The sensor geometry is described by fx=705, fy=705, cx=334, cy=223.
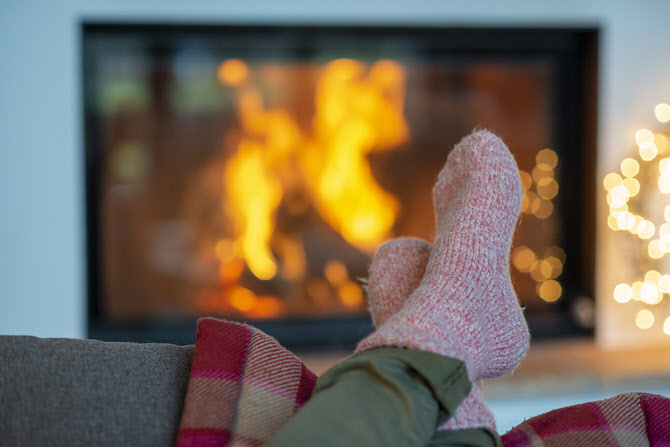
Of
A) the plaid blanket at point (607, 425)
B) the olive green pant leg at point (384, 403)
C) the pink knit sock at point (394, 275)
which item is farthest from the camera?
the pink knit sock at point (394, 275)

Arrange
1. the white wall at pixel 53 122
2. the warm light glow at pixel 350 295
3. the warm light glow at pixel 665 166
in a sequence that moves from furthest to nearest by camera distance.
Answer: the warm light glow at pixel 350 295 → the warm light glow at pixel 665 166 → the white wall at pixel 53 122

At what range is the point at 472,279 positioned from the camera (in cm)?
80

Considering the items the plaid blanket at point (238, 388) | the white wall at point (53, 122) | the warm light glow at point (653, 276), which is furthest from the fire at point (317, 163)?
the plaid blanket at point (238, 388)


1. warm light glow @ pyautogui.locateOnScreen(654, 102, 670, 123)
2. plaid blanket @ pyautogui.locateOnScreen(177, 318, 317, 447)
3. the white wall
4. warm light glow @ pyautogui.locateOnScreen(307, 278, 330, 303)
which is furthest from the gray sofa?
warm light glow @ pyautogui.locateOnScreen(654, 102, 670, 123)

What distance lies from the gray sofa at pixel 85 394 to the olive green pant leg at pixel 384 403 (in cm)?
14

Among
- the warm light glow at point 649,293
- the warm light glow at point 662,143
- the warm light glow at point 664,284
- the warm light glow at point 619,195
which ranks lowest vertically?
the warm light glow at point 649,293

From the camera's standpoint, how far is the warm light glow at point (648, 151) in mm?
1707

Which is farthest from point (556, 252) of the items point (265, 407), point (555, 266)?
point (265, 407)

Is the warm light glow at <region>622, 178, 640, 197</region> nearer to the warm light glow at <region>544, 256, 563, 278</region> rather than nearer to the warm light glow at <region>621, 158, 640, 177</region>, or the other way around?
the warm light glow at <region>621, 158, 640, 177</region>

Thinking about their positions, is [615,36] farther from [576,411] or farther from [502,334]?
[576,411]

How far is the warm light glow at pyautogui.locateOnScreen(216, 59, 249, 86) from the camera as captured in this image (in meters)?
1.71

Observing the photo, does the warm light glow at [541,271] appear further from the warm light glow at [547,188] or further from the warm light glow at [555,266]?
the warm light glow at [547,188]

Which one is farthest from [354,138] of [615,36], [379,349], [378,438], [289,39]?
[378,438]

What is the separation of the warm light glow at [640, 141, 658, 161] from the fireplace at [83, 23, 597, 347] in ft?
0.39
